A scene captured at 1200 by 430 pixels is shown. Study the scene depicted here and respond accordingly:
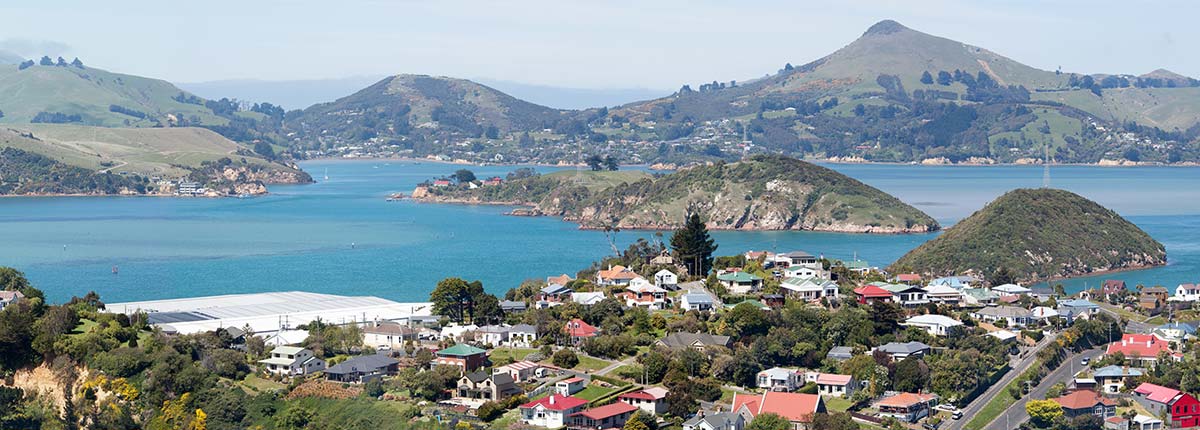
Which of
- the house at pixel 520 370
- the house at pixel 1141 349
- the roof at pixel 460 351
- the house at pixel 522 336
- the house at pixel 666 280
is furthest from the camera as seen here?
the house at pixel 666 280

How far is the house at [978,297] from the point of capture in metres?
35.5

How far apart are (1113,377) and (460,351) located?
12.1 meters

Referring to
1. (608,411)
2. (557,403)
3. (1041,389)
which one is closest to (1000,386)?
(1041,389)

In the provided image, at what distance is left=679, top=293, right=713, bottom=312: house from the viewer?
33.5 metres

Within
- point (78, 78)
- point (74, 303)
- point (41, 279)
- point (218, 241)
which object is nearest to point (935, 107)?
point (78, 78)

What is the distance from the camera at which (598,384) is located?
87.1 ft

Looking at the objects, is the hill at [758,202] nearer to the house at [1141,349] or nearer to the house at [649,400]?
the house at [1141,349]

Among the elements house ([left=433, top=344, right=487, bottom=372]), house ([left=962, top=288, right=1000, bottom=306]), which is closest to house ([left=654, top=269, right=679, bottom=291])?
house ([left=962, top=288, right=1000, bottom=306])

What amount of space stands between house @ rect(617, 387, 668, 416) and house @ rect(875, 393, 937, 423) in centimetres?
374

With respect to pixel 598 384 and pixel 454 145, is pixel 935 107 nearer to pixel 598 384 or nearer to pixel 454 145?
pixel 454 145

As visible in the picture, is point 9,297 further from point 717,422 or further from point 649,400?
point 717,422

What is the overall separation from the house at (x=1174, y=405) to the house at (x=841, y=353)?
536 cm

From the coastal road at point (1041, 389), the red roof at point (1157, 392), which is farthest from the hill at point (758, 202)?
the red roof at point (1157, 392)

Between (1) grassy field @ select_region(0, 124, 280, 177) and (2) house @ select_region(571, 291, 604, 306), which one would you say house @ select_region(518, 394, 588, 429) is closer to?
(2) house @ select_region(571, 291, 604, 306)
